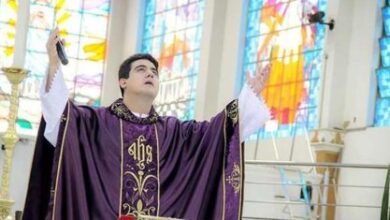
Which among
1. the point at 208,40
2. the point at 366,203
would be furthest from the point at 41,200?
the point at 208,40

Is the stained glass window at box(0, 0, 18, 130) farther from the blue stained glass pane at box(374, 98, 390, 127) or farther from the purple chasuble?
the purple chasuble

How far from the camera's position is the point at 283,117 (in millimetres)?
11844

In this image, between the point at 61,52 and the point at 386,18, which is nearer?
the point at 61,52

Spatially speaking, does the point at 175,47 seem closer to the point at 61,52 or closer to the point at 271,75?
the point at 271,75

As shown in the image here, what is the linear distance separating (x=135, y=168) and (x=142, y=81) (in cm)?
42

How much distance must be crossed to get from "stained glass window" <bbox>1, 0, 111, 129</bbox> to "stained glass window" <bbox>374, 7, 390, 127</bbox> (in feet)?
19.7

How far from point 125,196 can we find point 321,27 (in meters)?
7.20

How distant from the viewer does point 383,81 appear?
1039 cm

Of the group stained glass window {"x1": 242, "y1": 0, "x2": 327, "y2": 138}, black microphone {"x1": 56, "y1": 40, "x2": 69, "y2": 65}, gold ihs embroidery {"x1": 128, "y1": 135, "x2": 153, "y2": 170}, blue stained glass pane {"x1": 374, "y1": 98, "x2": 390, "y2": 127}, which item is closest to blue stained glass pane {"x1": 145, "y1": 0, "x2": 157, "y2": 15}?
stained glass window {"x1": 242, "y1": 0, "x2": 327, "y2": 138}

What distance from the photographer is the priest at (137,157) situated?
4.44 metres

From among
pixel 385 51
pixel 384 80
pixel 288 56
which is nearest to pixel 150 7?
pixel 288 56

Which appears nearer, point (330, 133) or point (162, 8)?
point (330, 133)

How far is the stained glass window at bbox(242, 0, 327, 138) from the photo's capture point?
11.5 metres

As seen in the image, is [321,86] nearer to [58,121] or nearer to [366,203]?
[366,203]
